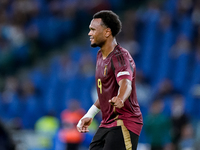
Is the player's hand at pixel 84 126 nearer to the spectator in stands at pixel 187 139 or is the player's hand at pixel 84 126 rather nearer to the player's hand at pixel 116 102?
the player's hand at pixel 116 102

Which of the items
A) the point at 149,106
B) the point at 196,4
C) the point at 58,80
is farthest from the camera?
the point at 58,80

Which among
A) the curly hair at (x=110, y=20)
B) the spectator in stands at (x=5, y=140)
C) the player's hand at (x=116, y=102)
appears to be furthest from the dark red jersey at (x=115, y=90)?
the spectator in stands at (x=5, y=140)

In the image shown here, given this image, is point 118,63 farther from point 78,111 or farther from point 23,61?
point 23,61

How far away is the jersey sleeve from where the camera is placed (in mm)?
3914

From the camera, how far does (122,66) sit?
397cm

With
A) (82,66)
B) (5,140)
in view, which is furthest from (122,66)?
(82,66)

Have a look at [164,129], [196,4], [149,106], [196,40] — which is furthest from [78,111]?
[196,4]

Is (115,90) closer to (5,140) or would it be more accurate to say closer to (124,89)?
(124,89)

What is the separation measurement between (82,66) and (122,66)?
7.23m

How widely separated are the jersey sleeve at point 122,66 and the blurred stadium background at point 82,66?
162 inches

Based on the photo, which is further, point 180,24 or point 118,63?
point 180,24

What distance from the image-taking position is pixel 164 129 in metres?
8.23

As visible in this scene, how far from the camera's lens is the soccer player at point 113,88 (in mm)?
3998

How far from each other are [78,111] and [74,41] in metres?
3.78
